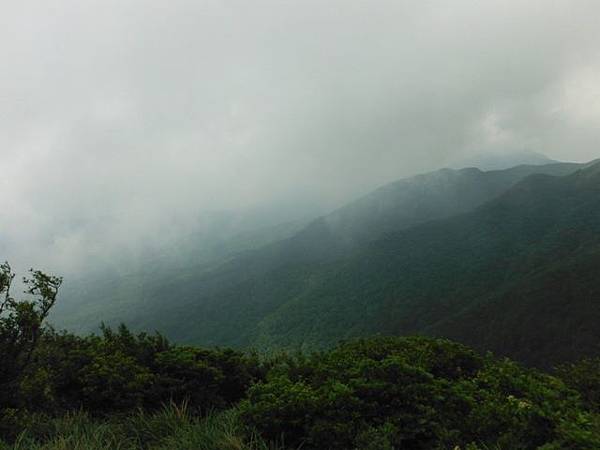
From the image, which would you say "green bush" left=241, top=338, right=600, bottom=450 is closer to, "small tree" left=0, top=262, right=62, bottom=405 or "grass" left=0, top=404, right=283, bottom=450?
"grass" left=0, top=404, right=283, bottom=450

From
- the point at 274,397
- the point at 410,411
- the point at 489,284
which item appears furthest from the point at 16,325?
the point at 489,284

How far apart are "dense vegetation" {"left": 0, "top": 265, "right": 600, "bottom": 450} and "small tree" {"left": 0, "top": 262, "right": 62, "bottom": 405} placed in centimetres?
2

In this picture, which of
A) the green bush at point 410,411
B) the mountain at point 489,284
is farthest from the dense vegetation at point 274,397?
the mountain at point 489,284

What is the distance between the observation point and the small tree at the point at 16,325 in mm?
8000

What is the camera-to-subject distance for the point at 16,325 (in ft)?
26.7

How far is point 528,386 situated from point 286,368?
424cm

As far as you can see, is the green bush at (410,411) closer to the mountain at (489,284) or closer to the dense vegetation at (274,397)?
the dense vegetation at (274,397)

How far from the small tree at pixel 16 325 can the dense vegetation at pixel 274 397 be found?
0.02 m

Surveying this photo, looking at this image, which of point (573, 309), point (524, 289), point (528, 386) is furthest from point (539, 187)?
point (528, 386)

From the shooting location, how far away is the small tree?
26.2 ft

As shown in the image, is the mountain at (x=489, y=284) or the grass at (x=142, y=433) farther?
the mountain at (x=489, y=284)

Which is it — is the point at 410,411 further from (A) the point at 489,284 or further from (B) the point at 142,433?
(A) the point at 489,284

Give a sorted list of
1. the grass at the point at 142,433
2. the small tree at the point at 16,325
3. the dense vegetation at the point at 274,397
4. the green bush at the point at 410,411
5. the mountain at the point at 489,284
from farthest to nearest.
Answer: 1. the mountain at the point at 489,284
2. the small tree at the point at 16,325
3. the grass at the point at 142,433
4. the dense vegetation at the point at 274,397
5. the green bush at the point at 410,411

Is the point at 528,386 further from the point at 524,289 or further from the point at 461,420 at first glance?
the point at 524,289
